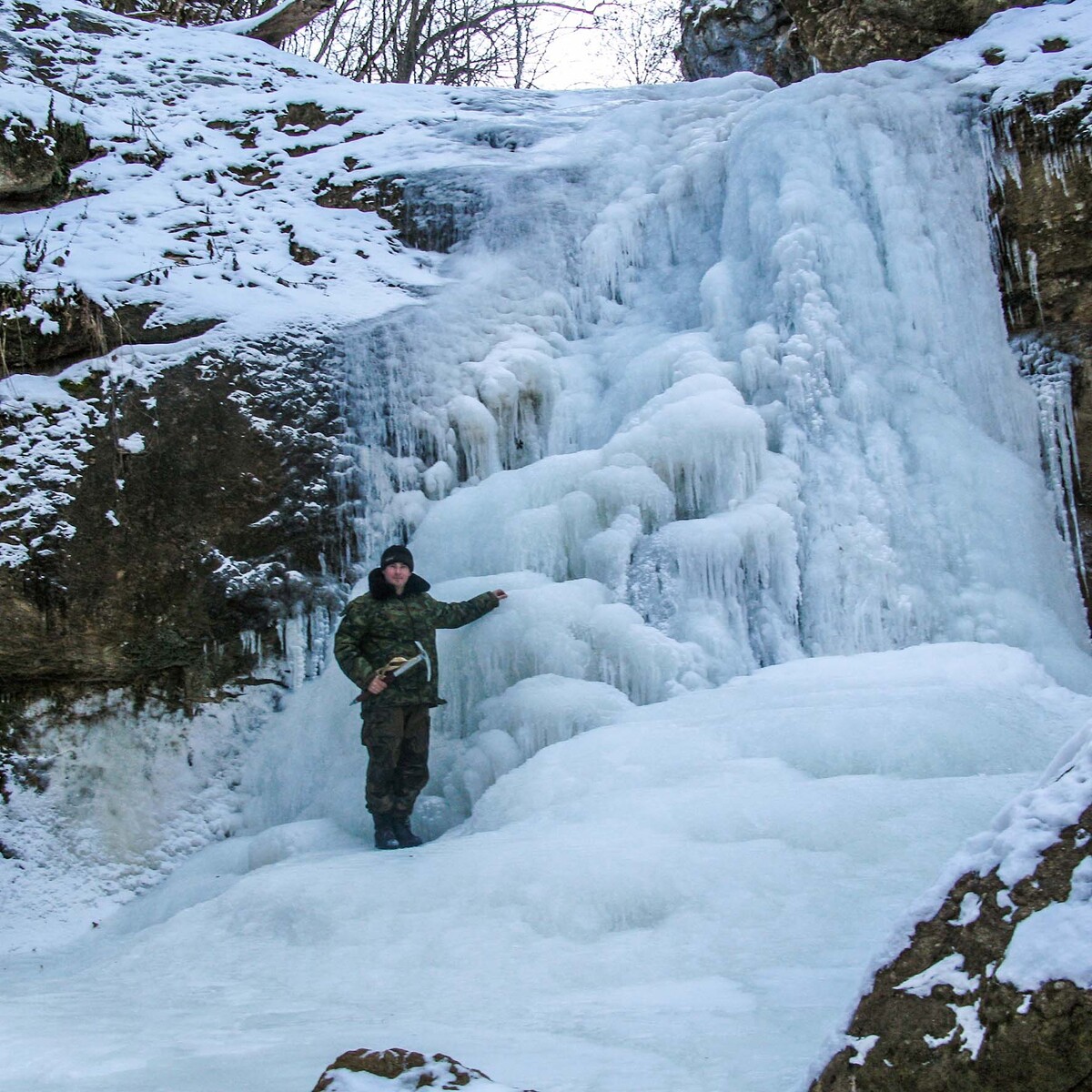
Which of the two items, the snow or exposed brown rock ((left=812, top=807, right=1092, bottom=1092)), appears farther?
the snow

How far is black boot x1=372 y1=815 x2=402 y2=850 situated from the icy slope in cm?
22

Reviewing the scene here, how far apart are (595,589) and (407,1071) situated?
3485 mm

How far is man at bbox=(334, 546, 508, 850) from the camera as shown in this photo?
4.72m

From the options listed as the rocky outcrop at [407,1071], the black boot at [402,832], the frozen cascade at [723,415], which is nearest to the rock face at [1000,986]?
the rocky outcrop at [407,1071]

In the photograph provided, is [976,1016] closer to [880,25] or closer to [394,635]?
[394,635]

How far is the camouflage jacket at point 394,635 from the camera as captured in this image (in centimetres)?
475

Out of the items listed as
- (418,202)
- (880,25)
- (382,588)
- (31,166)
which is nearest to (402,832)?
(382,588)

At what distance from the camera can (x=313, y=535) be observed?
6.12 m

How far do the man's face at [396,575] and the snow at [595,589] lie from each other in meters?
0.47

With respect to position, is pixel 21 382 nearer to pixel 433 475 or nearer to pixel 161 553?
pixel 161 553

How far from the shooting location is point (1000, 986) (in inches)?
60.7

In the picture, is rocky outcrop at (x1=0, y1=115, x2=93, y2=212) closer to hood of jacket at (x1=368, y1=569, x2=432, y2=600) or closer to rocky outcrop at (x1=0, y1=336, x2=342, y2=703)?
rocky outcrop at (x1=0, y1=336, x2=342, y2=703)

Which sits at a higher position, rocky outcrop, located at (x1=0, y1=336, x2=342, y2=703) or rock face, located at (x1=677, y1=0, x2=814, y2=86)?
rock face, located at (x1=677, y1=0, x2=814, y2=86)

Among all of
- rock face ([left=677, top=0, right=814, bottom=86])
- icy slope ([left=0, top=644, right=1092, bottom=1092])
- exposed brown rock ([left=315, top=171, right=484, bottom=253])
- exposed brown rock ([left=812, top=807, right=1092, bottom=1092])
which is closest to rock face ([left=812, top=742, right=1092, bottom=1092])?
exposed brown rock ([left=812, top=807, right=1092, bottom=1092])
